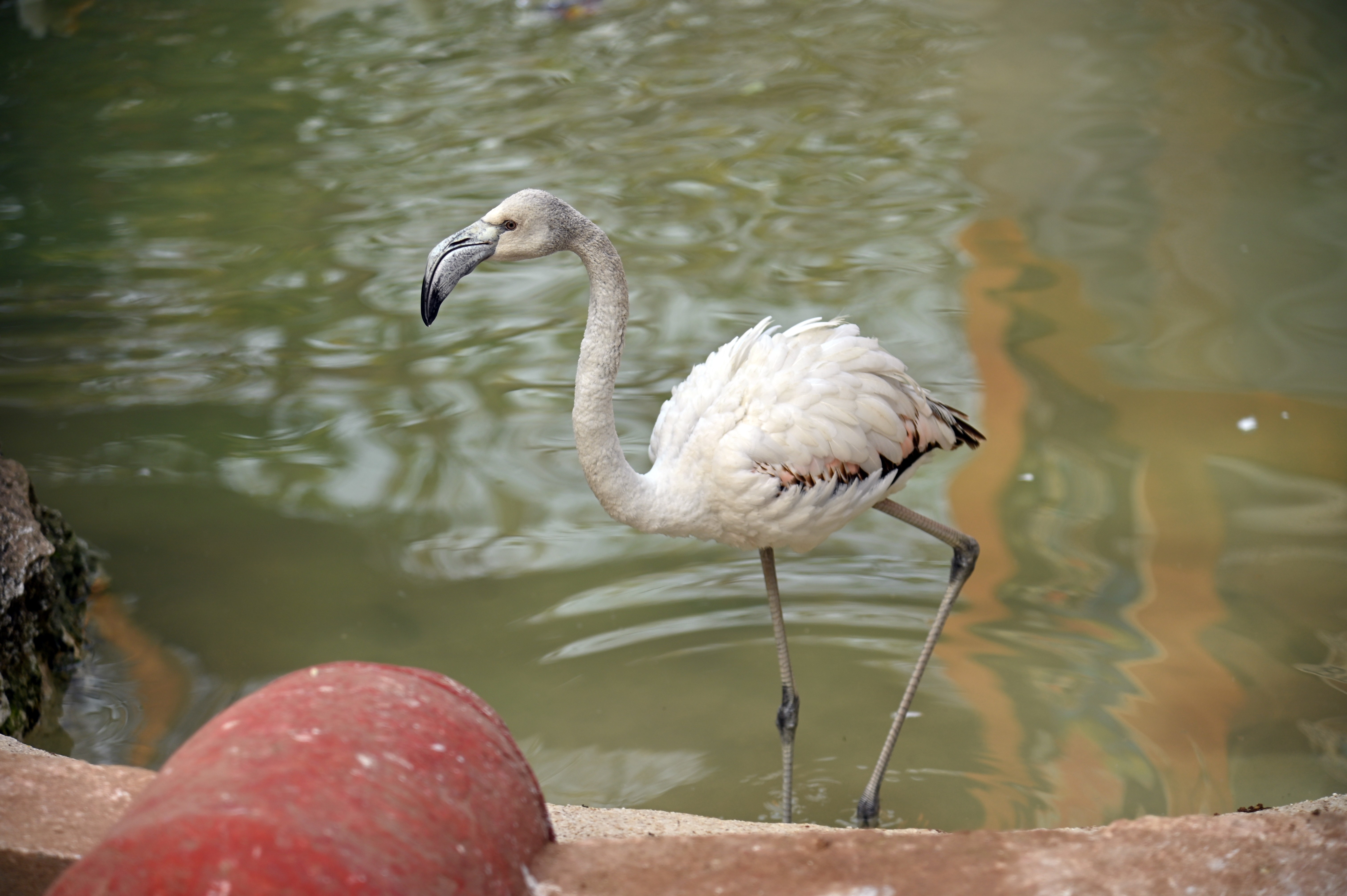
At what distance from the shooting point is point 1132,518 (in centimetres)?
465

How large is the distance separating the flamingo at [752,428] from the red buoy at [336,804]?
1.28 meters

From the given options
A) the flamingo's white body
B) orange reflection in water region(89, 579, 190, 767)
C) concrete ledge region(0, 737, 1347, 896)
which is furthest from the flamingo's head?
orange reflection in water region(89, 579, 190, 767)

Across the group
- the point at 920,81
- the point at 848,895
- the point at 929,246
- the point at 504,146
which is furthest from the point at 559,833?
the point at 920,81

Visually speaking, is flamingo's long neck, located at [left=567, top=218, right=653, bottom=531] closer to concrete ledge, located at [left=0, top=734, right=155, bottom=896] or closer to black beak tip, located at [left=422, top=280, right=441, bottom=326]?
black beak tip, located at [left=422, top=280, right=441, bottom=326]

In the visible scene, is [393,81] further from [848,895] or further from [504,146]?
[848,895]

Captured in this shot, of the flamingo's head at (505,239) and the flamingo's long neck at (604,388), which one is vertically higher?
the flamingo's head at (505,239)

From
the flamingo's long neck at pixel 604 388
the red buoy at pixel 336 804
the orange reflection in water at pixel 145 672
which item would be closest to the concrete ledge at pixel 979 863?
the red buoy at pixel 336 804

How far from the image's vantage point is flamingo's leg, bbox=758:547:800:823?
3447 mm

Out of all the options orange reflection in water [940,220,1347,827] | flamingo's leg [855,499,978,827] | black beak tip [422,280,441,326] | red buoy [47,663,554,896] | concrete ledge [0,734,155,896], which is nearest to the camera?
red buoy [47,663,554,896]

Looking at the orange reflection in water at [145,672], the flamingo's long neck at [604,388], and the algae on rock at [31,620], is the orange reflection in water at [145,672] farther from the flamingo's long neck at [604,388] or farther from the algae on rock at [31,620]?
the flamingo's long neck at [604,388]

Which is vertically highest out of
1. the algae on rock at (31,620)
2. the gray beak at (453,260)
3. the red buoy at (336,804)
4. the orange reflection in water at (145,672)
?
the gray beak at (453,260)

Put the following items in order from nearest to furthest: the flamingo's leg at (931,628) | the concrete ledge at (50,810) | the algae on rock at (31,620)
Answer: the concrete ledge at (50,810) < the flamingo's leg at (931,628) < the algae on rock at (31,620)

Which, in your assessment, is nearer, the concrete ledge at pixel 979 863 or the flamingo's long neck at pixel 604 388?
the concrete ledge at pixel 979 863

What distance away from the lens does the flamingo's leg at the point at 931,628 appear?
3.40 meters
